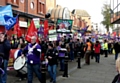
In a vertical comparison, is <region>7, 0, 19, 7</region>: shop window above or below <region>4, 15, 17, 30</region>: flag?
above

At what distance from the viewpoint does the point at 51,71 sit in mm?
10172

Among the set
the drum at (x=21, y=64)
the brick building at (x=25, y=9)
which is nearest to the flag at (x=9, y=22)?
the drum at (x=21, y=64)

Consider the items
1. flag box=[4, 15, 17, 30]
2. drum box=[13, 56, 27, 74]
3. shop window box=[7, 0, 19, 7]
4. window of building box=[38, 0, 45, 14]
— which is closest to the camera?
drum box=[13, 56, 27, 74]

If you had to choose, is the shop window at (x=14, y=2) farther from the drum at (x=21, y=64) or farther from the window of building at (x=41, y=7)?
the drum at (x=21, y=64)

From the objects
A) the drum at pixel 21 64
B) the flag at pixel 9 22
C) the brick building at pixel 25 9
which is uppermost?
the brick building at pixel 25 9

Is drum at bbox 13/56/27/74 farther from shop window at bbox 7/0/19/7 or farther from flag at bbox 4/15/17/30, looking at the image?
shop window at bbox 7/0/19/7

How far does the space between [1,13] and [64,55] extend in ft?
13.4

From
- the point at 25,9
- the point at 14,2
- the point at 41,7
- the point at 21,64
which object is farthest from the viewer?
the point at 41,7

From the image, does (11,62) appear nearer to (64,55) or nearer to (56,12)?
(64,55)

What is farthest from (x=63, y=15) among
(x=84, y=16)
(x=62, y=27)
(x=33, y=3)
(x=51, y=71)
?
(x=84, y=16)

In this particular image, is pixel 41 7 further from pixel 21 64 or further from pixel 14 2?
pixel 21 64

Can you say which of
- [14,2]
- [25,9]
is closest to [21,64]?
[14,2]

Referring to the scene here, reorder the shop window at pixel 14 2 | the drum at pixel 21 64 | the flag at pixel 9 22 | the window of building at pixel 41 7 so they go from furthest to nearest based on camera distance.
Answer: the window of building at pixel 41 7 < the shop window at pixel 14 2 < the flag at pixel 9 22 < the drum at pixel 21 64

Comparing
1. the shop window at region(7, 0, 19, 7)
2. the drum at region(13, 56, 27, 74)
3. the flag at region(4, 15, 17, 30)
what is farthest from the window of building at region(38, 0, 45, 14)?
the drum at region(13, 56, 27, 74)
